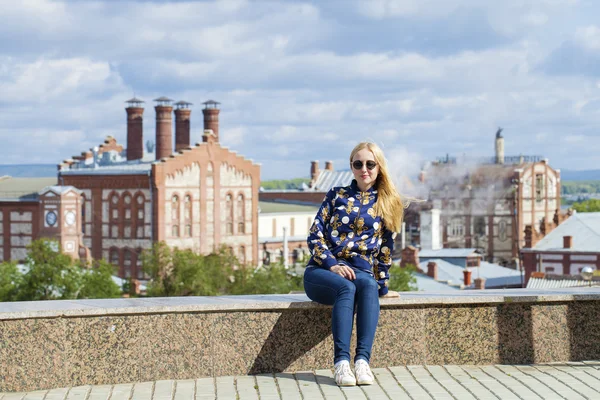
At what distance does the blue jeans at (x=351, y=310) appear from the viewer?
9086mm

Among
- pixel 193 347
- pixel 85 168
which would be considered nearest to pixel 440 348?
pixel 193 347

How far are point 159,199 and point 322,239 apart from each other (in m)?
61.5

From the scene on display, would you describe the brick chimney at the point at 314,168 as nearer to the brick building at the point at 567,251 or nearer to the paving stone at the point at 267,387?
the brick building at the point at 567,251

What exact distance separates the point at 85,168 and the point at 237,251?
10531 millimetres

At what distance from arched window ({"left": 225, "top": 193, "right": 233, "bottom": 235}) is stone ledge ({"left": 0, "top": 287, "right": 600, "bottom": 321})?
64.9 meters

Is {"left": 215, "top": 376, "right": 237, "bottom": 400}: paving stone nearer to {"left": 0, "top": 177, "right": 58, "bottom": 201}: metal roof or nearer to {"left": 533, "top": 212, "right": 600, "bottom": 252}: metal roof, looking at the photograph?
{"left": 533, "top": 212, "right": 600, "bottom": 252}: metal roof

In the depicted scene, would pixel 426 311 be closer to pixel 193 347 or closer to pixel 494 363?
pixel 494 363

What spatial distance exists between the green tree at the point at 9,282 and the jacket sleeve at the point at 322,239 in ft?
124

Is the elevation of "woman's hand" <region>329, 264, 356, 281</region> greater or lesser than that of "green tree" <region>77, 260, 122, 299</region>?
greater

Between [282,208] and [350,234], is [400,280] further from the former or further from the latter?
[350,234]

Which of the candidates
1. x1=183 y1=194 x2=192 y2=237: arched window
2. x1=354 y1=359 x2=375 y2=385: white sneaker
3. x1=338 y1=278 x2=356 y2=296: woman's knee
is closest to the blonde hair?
x1=338 y1=278 x2=356 y2=296: woman's knee

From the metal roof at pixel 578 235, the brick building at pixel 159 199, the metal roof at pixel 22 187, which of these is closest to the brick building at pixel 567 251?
the metal roof at pixel 578 235

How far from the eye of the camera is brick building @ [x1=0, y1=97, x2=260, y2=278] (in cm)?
7075

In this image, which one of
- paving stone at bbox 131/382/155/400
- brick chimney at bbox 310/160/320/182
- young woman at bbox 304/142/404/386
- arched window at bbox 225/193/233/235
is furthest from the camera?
brick chimney at bbox 310/160/320/182
